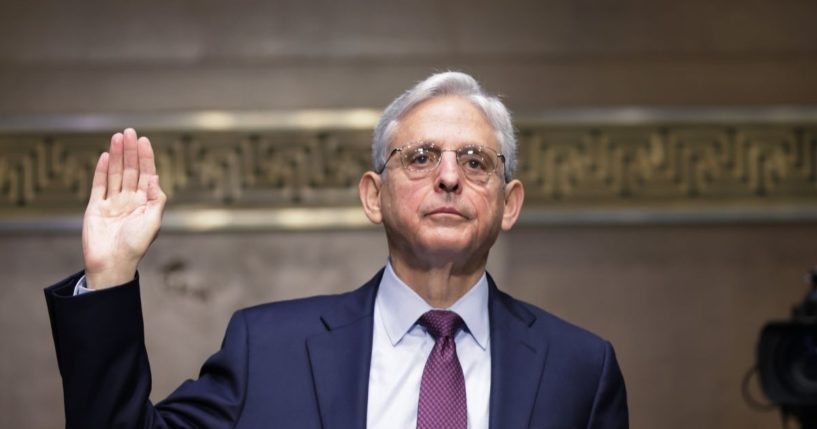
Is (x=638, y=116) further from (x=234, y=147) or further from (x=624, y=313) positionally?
(x=234, y=147)

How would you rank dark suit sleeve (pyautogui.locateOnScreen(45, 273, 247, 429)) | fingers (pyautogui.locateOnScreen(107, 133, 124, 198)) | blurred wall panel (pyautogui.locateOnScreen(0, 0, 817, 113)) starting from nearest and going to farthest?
dark suit sleeve (pyautogui.locateOnScreen(45, 273, 247, 429)) < fingers (pyautogui.locateOnScreen(107, 133, 124, 198)) < blurred wall panel (pyautogui.locateOnScreen(0, 0, 817, 113))

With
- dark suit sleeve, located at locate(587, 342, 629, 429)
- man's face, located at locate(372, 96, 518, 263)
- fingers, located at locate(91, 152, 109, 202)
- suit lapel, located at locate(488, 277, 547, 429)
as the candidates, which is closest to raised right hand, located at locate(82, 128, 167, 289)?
fingers, located at locate(91, 152, 109, 202)

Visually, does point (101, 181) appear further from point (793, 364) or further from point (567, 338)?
point (793, 364)

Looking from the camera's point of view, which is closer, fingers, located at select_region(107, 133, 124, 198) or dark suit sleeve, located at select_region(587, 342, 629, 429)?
fingers, located at select_region(107, 133, 124, 198)

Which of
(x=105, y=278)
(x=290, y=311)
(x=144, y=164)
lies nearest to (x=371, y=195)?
(x=290, y=311)

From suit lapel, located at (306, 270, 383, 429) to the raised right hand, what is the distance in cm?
36

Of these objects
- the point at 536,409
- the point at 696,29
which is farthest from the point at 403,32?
the point at 536,409

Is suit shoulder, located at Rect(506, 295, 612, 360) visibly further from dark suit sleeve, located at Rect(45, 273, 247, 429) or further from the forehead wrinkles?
dark suit sleeve, located at Rect(45, 273, 247, 429)

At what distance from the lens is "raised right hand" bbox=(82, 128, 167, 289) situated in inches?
70.3

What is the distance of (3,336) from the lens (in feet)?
12.3

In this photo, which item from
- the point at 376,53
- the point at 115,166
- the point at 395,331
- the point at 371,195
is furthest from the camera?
the point at 376,53

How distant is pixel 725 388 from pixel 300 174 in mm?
1435

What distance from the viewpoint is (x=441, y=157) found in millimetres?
2100

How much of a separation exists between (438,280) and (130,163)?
0.56 meters
